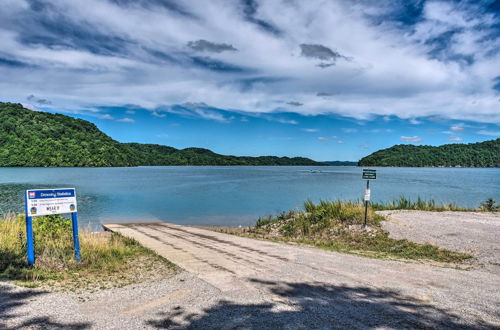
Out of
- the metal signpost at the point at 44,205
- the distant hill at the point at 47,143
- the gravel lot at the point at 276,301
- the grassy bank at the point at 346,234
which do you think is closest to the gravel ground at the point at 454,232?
the grassy bank at the point at 346,234

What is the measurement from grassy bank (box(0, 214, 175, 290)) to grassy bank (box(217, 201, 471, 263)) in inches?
234

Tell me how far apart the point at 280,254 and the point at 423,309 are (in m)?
4.58

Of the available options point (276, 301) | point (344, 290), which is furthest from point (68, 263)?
point (344, 290)

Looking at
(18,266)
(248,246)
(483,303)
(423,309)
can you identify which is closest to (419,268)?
(483,303)

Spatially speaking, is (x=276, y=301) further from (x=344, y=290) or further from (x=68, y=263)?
(x=68, y=263)

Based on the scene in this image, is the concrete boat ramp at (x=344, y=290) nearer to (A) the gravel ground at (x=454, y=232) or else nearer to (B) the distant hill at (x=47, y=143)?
(A) the gravel ground at (x=454, y=232)

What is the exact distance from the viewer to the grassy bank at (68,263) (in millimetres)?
6182

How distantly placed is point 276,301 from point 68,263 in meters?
4.70

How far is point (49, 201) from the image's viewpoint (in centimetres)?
703

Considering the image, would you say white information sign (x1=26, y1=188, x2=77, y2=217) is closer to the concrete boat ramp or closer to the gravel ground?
the concrete boat ramp

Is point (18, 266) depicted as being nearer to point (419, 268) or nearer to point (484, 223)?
point (419, 268)

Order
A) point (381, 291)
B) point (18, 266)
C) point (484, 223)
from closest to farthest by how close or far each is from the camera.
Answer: point (381, 291), point (18, 266), point (484, 223)

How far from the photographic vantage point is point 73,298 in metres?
5.26

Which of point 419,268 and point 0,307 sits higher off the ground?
point 0,307
